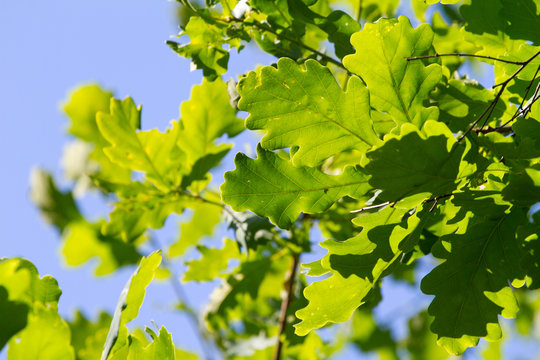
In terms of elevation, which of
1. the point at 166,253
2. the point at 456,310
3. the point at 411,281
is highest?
the point at 456,310

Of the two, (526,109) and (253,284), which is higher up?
(526,109)

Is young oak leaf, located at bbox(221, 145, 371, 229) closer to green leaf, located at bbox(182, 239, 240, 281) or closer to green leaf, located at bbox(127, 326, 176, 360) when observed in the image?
green leaf, located at bbox(127, 326, 176, 360)

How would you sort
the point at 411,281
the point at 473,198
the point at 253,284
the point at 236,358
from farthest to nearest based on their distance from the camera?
the point at 411,281 < the point at 236,358 < the point at 253,284 < the point at 473,198

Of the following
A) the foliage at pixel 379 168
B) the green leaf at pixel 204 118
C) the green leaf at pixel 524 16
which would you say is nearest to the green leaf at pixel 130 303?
the foliage at pixel 379 168

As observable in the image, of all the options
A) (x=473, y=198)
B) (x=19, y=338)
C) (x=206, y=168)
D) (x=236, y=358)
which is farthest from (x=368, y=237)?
(x=236, y=358)

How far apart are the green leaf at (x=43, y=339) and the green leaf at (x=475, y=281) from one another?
0.68 metres

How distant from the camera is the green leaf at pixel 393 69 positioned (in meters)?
1.00

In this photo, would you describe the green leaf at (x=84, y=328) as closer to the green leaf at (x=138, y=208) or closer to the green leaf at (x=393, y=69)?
the green leaf at (x=138, y=208)

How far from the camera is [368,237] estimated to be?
999 millimetres

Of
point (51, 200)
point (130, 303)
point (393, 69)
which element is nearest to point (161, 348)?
point (130, 303)

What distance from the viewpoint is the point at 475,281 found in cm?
105

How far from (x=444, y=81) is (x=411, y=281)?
154 centimetres

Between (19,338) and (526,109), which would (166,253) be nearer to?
(19,338)

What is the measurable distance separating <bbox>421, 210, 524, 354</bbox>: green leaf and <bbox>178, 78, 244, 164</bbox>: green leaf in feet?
2.57
